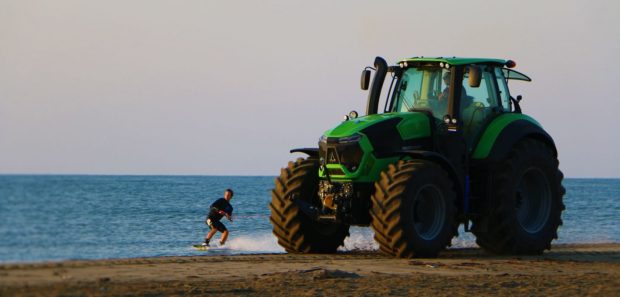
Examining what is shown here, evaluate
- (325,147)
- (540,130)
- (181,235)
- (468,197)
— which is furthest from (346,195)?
(181,235)

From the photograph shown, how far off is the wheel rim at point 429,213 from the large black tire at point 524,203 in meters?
1.17

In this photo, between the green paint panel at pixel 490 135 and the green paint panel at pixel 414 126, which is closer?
the green paint panel at pixel 414 126

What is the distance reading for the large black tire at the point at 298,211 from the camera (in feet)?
54.6

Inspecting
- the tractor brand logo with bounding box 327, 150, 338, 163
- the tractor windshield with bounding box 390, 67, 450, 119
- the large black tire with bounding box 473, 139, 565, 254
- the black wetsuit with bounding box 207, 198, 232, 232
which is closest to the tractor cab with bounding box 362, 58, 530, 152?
the tractor windshield with bounding box 390, 67, 450, 119

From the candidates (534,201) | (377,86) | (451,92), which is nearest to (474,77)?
(451,92)

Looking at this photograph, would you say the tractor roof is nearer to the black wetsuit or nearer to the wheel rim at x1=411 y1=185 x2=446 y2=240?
the wheel rim at x1=411 y1=185 x2=446 y2=240

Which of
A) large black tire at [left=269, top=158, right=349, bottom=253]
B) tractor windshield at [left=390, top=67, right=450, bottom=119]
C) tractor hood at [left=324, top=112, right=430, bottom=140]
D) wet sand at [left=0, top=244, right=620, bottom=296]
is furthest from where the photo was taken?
tractor windshield at [left=390, top=67, right=450, bottom=119]

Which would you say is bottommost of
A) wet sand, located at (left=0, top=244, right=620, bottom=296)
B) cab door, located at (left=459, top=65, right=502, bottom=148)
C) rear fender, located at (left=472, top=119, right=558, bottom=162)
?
wet sand, located at (left=0, top=244, right=620, bottom=296)

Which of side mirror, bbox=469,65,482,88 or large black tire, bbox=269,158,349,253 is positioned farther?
large black tire, bbox=269,158,349,253

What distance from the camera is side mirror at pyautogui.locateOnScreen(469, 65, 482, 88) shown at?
53.4 feet

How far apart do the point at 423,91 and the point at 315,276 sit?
16.8 ft

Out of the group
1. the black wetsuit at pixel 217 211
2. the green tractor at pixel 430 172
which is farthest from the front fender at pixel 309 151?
the black wetsuit at pixel 217 211

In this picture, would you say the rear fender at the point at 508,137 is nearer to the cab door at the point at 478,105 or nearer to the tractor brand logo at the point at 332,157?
the cab door at the point at 478,105

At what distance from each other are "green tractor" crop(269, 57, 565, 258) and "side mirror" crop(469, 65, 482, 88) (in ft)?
0.05
